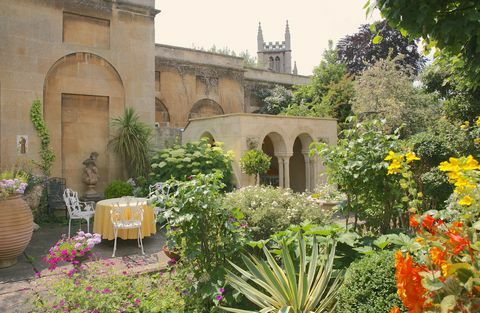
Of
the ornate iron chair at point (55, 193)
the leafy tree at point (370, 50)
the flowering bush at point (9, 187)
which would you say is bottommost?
the ornate iron chair at point (55, 193)

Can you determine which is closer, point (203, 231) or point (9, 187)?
point (203, 231)

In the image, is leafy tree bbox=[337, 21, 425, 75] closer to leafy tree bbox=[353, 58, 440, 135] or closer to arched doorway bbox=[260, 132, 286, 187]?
leafy tree bbox=[353, 58, 440, 135]

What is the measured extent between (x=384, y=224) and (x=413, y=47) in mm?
20212

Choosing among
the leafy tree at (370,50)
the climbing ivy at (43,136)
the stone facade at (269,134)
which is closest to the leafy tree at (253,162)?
the stone facade at (269,134)

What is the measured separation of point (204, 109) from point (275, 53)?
2907cm

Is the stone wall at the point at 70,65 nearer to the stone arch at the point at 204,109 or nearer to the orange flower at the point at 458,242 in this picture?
the stone arch at the point at 204,109

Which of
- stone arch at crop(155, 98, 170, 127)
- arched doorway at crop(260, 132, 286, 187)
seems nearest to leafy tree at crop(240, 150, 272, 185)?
arched doorway at crop(260, 132, 286, 187)

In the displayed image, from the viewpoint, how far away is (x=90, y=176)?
11.2m

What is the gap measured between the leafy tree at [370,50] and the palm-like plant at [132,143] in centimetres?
1382

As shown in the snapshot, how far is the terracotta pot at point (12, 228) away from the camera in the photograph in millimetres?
5980

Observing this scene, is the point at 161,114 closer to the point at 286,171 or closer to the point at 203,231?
the point at 286,171

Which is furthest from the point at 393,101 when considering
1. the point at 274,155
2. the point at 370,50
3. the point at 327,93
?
the point at 370,50

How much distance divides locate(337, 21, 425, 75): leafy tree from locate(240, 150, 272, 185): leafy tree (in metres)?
12.1

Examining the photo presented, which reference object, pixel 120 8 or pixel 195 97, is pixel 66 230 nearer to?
pixel 120 8
